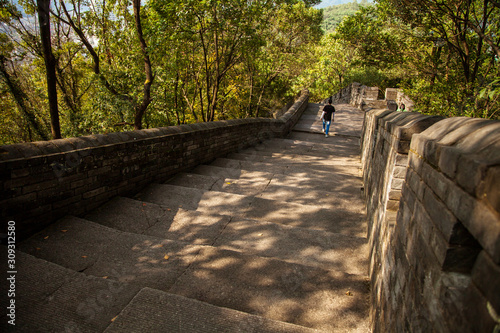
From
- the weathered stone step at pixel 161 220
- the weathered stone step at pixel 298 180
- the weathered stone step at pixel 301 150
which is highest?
the weathered stone step at pixel 301 150

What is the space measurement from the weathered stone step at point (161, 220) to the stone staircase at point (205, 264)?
15mm

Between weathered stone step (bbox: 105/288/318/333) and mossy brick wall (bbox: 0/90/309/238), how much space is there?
7.06ft

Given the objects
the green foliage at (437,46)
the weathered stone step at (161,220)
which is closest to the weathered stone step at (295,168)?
the weathered stone step at (161,220)

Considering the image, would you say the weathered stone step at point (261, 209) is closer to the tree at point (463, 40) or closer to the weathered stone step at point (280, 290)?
the weathered stone step at point (280, 290)

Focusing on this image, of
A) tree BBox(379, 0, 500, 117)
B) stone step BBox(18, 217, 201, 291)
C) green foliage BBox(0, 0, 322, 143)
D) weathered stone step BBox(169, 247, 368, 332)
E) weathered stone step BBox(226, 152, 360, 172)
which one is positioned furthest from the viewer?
green foliage BBox(0, 0, 322, 143)

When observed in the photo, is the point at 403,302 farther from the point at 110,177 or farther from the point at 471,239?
the point at 110,177

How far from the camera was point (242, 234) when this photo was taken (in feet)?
13.1

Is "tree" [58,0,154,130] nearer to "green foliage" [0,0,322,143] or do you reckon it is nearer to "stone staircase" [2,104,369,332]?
"green foliage" [0,0,322,143]

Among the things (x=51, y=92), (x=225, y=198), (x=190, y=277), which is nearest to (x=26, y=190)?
(x=190, y=277)

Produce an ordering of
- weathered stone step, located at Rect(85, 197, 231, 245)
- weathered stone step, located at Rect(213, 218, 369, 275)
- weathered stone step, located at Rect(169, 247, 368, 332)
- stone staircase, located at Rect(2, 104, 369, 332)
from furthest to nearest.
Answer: weathered stone step, located at Rect(85, 197, 231, 245) < weathered stone step, located at Rect(213, 218, 369, 275) < weathered stone step, located at Rect(169, 247, 368, 332) < stone staircase, located at Rect(2, 104, 369, 332)

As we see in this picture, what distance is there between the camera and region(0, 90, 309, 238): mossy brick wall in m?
3.41

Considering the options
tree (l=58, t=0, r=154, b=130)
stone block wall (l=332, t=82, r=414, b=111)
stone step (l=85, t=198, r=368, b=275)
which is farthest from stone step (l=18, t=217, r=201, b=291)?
stone block wall (l=332, t=82, r=414, b=111)

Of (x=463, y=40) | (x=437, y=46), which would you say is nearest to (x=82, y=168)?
(x=463, y=40)

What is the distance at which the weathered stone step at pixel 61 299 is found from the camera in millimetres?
2205
